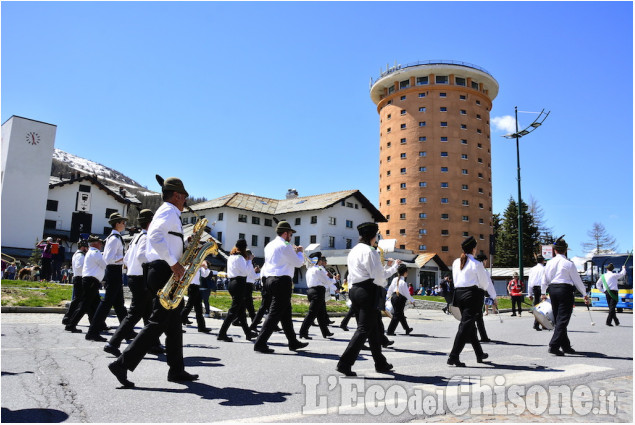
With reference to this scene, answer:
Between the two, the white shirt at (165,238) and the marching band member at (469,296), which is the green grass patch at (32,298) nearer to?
the white shirt at (165,238)

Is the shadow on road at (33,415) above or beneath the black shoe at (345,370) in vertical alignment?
beneath

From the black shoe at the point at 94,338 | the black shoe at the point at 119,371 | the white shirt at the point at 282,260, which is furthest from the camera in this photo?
the black shoe at the point at 94,338

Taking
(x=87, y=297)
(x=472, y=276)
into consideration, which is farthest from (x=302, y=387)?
(x=87, y=297)

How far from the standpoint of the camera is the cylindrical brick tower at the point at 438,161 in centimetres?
7544

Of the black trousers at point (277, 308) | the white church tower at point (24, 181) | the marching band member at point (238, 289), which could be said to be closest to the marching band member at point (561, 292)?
the black trousers at point (277, 308)

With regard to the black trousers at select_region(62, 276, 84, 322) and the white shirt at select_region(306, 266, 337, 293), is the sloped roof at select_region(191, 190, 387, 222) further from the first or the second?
the black trousers at select_region(62, 276, 84, 322)

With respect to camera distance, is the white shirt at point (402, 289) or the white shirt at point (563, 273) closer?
the white shirt at point (563, 273)

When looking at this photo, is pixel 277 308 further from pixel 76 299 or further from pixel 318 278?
pixel 76 299

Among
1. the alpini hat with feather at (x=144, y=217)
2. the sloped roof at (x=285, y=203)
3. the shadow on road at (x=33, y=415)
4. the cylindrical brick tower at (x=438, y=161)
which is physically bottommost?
the shadow on road at (x=33, y=415)

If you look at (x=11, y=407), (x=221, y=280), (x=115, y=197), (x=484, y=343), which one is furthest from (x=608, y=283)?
(x=115, y=197)

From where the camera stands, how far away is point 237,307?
9.42 metres

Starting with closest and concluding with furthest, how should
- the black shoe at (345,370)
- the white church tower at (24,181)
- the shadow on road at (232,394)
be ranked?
1. the shadow on road at (232,394)
2. the black shoe at (345,370)
3. the white church tower at (24,181)

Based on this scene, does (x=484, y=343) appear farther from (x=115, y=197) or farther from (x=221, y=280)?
(x=115, y=197)

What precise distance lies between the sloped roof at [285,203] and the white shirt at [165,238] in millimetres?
50739
